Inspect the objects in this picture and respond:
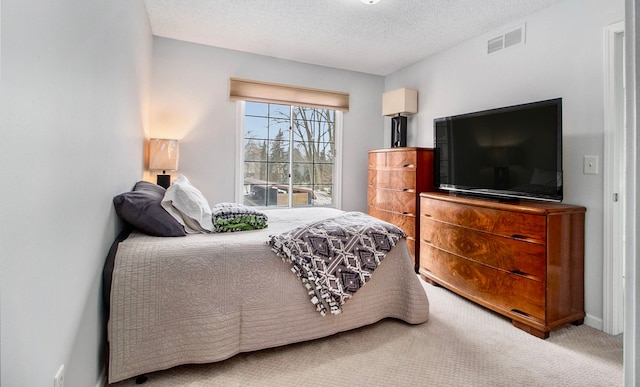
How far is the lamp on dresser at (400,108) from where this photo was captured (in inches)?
155

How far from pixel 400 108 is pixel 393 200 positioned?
121 cm

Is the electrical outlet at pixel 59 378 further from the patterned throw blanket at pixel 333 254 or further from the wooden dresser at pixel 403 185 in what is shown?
the wooden dresser at pixel 403 185

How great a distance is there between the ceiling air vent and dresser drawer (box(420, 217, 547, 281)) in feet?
5.84

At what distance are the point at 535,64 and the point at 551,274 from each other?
180 cm

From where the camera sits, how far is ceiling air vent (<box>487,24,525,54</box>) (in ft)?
9.27

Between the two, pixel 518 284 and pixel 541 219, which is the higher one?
pixel 541 219

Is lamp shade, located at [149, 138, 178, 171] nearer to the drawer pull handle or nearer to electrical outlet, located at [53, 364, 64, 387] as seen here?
electrical outlet, located at [53, 364, 64, 387]

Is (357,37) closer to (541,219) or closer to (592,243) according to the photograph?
(541,219)

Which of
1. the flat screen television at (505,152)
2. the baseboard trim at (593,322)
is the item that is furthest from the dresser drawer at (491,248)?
the baseboard trim at (593,322)

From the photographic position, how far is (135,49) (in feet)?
7.82

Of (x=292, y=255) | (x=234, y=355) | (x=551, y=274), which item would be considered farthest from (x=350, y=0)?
(x=234, y=355)

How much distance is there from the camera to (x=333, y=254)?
1979 mm

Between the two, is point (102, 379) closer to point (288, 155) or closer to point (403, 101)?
point (288, 155)

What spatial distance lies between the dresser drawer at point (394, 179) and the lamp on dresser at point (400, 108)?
47 centimetres
